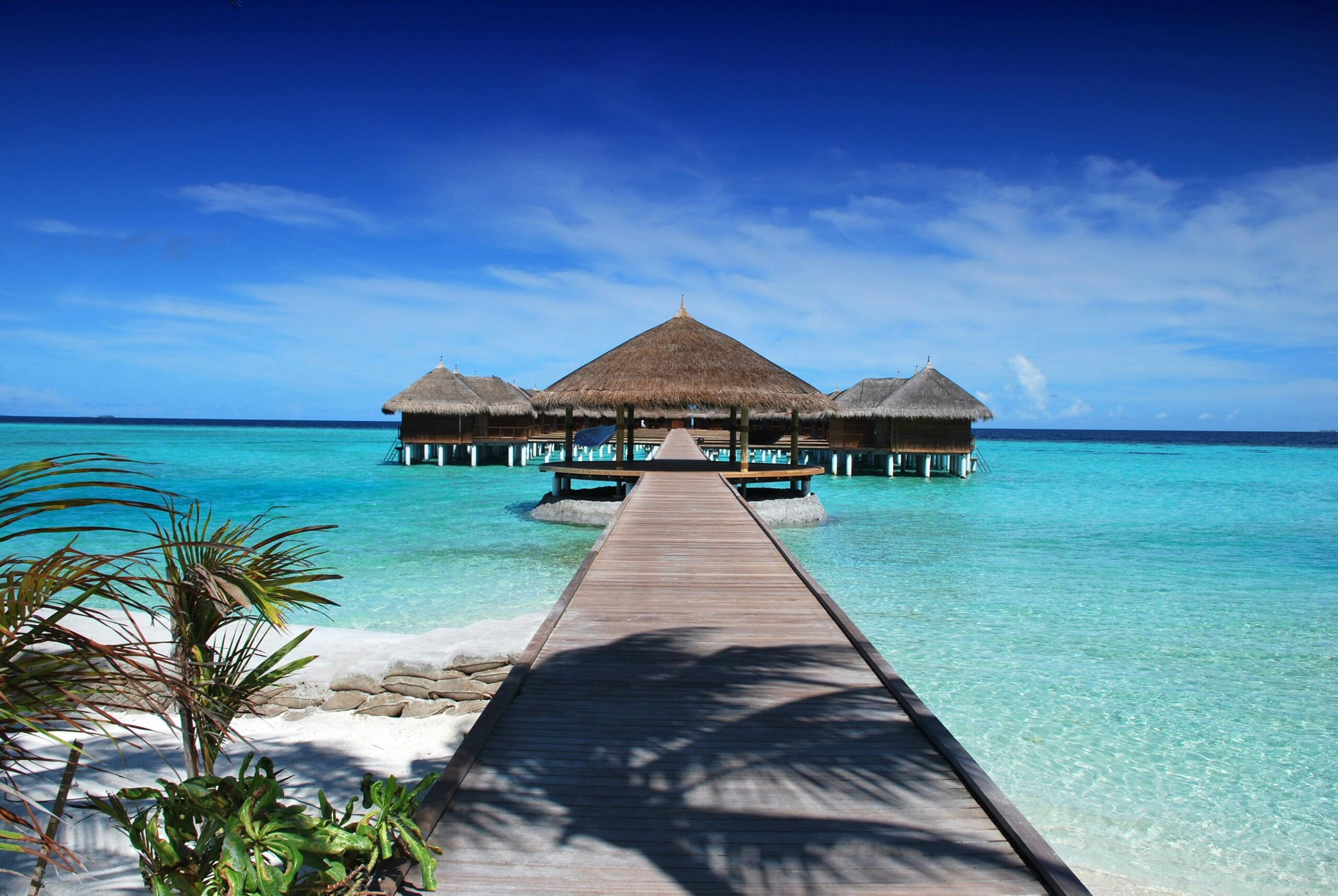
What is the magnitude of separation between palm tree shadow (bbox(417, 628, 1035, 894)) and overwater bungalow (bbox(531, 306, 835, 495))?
1055 cm

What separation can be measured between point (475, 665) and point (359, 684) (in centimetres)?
82

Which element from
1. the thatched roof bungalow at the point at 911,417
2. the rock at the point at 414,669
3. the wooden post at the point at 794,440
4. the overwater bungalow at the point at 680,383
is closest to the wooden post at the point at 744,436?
the overwater bungalow at the point at 680,383

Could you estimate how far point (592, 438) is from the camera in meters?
29.6

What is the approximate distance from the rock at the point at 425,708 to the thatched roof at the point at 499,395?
75.4ft

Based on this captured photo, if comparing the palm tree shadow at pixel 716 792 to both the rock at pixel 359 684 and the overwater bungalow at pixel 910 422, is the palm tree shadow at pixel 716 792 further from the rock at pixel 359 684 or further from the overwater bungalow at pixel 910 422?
the overwater bungalow at pixel 910 422

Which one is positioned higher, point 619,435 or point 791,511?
point 619,435

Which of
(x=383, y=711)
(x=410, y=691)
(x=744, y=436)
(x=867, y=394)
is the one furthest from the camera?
(x=867, y=394)

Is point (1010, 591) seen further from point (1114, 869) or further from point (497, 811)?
point (497, 811)

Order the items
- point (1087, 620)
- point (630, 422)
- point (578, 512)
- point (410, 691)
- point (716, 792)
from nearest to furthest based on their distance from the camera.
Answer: point (716, 792), point (410, 691), point (1087, 620), point (578, 512), point (630, 422)

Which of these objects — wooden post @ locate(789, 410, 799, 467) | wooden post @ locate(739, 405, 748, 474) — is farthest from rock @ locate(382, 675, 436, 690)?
wooden post @ locate(789, 410, 799, 467)

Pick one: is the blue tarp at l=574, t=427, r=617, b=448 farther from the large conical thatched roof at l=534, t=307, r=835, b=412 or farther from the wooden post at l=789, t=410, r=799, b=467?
the wooden post at l=789, t=410, r=799, b=467

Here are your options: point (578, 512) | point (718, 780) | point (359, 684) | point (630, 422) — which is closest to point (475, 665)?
point (359, 684)

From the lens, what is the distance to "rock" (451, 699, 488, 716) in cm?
538

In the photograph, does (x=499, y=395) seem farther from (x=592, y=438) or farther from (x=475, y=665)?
(x=475, y=665)
